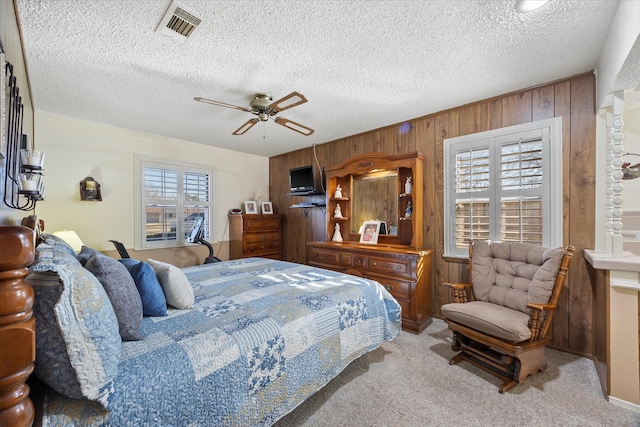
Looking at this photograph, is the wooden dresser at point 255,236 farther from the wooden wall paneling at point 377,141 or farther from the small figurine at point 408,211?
the small figurine at point 408,211

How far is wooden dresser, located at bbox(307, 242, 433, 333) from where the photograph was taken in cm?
298

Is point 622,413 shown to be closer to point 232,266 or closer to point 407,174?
point 407,174

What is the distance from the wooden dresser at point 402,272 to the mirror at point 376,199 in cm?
51

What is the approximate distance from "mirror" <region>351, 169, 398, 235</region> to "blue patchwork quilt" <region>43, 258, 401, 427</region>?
1.65 meters

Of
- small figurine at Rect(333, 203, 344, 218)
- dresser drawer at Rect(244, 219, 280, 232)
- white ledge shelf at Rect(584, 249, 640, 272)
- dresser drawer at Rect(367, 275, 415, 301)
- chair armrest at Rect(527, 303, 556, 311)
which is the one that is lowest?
dresser drawer at Rect(367, 275, 415, 301)

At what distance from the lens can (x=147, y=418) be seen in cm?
101

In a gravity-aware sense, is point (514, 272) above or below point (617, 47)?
below

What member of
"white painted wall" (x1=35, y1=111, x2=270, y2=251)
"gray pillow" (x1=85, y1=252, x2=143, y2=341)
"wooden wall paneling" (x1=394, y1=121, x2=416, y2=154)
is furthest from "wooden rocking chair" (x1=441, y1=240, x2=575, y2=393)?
"white painted wall" (x1=35, y1=111, x2=270, y2=251)

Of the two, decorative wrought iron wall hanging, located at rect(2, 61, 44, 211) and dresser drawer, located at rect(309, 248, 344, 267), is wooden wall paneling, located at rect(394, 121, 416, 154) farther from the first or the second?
decorative wrought iron wall hanging, located at rect(2, 61, 44, 211)

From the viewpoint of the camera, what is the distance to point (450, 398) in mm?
1887

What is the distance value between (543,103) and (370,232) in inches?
91.1

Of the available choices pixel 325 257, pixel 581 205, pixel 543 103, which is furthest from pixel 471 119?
pixel 325 257

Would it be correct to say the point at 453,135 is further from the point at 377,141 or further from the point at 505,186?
the point at 377,141

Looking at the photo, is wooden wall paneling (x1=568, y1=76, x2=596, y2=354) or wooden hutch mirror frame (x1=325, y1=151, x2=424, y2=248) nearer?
A: wooden wall paneling (x1=568, y1=76, x2=596, y2=354)
